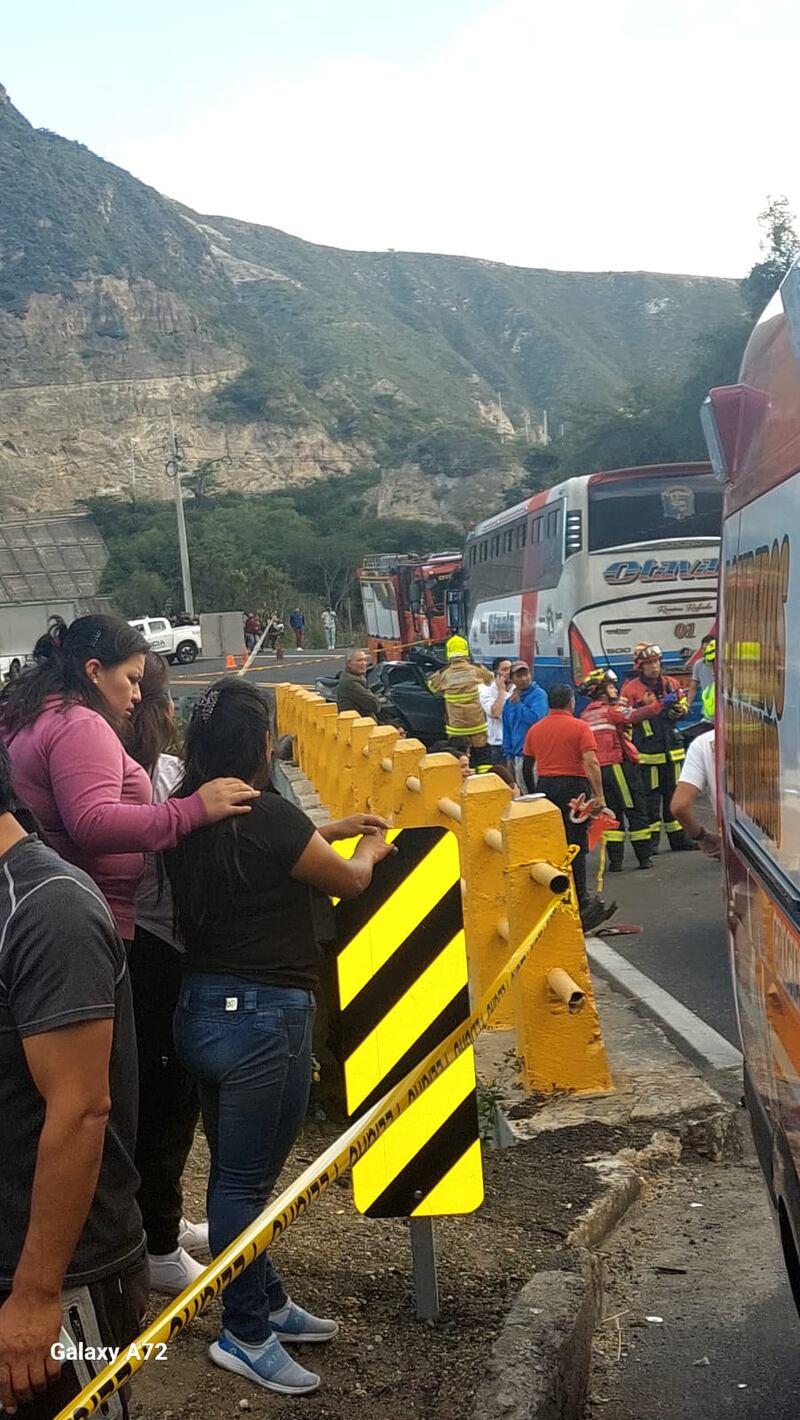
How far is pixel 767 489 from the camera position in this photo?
3.39 metres

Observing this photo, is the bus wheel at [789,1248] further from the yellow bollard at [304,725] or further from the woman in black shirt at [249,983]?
the yellow bollard at [304,725]

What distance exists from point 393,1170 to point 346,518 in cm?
9136

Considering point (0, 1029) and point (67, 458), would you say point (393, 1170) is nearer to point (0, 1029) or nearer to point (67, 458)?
point (0, 1029)

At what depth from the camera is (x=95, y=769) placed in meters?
3.96

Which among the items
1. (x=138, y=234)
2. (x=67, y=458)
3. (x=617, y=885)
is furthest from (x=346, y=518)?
(x=617, y=885)

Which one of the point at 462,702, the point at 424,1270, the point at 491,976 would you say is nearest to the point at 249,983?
the point at 424,1270

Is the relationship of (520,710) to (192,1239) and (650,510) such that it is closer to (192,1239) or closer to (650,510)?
(650,510)

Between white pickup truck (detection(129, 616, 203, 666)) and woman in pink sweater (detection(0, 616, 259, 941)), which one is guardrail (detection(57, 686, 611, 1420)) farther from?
white pickup truck (detection(129, 616, 203, 666))

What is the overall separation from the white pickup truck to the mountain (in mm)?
36944

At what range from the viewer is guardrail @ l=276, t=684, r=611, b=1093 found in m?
5.90

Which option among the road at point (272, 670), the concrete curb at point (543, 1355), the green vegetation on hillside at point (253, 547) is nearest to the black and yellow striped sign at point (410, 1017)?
the concrete curb at point (543, 1355)

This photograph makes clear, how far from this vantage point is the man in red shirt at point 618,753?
13.1 metres

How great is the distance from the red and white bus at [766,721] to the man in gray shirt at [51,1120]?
1.20 m

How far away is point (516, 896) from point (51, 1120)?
12.1 feet
